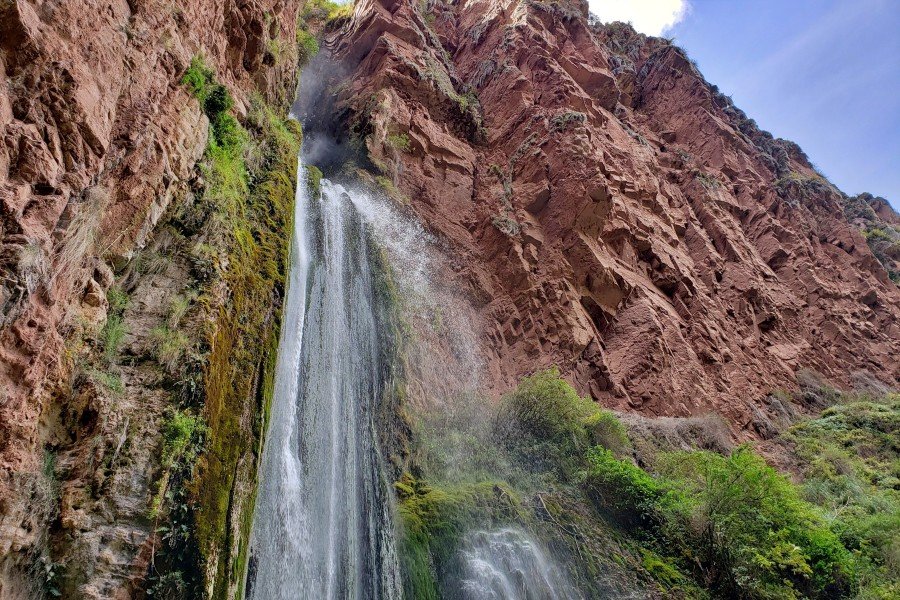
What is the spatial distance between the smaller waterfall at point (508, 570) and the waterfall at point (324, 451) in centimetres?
140

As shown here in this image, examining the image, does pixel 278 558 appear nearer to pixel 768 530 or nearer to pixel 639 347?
pixel 768 530

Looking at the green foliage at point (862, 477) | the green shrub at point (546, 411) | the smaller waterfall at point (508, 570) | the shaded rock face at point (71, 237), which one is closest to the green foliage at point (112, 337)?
the shaded rock face at point (71, 237)

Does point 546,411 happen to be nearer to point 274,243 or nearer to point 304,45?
point 274,243

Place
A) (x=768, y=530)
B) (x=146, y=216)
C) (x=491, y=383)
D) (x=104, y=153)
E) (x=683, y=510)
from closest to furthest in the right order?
1. (x=104, y=153)
2. (x=146, y=216)
3. (x=768, y=530)
4. (x=683, y=510)
5. (x=491, y=383)

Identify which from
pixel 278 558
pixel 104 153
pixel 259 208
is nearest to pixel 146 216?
pixel 104 153

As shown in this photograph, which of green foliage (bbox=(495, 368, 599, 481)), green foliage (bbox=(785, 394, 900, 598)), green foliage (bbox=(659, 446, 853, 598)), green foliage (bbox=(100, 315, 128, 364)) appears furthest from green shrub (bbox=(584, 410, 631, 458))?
green foliage (bbox=(100, 315, 128, 364))

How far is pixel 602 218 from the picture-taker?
57.1 feet

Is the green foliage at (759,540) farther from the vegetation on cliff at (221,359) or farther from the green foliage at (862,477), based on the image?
the vegetation on cliff at (221,359)

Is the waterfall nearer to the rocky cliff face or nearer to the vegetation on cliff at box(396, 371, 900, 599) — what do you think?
the vegetation on cliff at box(396, 371, 900, 599)

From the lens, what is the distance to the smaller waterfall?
811 centimetres

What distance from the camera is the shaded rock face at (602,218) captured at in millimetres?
15883

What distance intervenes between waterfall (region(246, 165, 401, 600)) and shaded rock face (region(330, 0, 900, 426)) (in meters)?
5.43

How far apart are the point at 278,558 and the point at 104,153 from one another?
572 cm

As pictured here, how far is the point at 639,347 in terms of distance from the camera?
50.4ft
